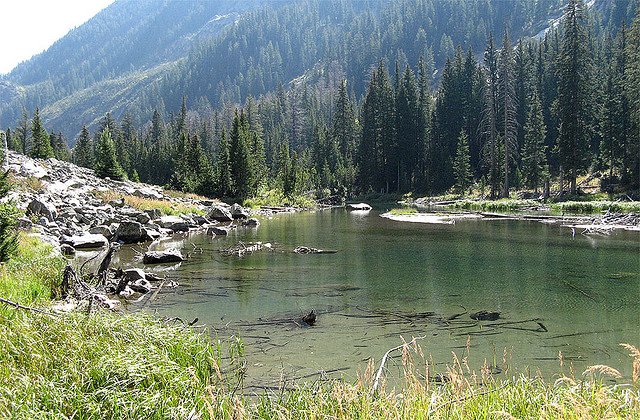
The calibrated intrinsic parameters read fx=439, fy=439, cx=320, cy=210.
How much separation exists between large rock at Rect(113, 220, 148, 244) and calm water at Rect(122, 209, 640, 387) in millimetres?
5341

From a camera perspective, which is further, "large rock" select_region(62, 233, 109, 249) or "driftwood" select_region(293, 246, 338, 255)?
"large rock" select_region(62, 233, 109, 249)

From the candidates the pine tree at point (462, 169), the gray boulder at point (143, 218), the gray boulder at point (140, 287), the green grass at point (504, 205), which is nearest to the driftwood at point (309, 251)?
the gray boulder at point (140, 287)

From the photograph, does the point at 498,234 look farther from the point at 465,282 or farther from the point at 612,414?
the point at 612,414

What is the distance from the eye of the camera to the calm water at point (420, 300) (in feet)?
25.9

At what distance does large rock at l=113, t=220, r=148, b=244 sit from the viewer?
80.7 ft

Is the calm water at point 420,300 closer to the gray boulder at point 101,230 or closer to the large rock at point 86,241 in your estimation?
the large rock at point 86,241

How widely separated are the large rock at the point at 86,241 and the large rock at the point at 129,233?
238cm

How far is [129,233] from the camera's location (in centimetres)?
2458

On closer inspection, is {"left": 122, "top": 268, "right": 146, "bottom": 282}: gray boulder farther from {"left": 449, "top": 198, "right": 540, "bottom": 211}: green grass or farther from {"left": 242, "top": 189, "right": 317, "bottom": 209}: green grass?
{"left": 242, "top": 189, "right": 317, "bottom": 209}: green grass

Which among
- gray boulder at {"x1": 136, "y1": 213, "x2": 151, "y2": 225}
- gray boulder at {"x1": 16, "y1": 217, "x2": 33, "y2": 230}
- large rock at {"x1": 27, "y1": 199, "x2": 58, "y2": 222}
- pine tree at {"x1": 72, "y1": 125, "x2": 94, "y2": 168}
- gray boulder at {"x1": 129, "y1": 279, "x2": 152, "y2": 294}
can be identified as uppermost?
pine tree at {"x1": 72, "y1": 125, "x2": 94, "y2": 168}

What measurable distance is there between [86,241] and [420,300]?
55.7ft

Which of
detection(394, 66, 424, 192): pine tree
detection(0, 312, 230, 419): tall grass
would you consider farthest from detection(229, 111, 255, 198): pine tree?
detection(0, 312, 230, 419): tall grass

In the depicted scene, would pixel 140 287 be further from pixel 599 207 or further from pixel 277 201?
pixel 277 201

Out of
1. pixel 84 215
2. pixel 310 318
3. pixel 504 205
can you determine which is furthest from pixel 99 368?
pixel 504 205
